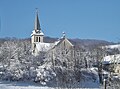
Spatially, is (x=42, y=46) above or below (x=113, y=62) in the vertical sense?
above

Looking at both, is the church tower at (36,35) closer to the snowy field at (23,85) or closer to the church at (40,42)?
the church at (40,42)

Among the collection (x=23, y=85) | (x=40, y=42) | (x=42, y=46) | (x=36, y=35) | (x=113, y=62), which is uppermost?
(x=36, y=35)

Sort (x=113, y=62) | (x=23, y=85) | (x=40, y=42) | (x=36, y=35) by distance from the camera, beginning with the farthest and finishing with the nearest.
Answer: (x=36, y=35)
(x=40, y=42)
(x=113, y=62)
(x=23, y=85)

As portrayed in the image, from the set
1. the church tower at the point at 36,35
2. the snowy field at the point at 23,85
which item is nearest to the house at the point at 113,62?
the snowy field at the point at 23,85

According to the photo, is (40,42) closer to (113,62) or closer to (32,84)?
(113,62)

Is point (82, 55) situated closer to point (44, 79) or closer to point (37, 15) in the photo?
point (44, 79)

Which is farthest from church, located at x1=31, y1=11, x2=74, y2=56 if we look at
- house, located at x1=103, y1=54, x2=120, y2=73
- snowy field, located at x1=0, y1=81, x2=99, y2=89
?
snowy field, located at x1=0, y1=81, x2=99, y2=89

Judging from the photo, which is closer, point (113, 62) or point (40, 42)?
point (113, 62)

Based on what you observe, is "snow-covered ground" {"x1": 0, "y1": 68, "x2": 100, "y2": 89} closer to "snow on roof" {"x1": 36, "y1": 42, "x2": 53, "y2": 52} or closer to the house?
the house

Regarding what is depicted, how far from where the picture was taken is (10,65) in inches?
1711

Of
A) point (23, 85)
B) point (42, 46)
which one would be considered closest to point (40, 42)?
point (42, 46)

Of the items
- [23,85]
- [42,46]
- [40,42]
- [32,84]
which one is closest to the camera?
[23,85]

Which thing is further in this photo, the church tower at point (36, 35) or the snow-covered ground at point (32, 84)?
the church tower at point (36, 35)

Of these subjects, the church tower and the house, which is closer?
the house
